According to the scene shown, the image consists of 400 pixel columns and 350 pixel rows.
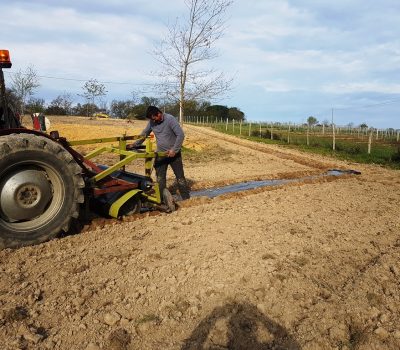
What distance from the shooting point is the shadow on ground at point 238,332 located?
2914 mm

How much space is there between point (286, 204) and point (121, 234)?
3026 mm

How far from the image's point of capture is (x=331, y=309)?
3.39m

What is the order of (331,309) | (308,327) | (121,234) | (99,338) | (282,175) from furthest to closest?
1. (282,175)
2. (121,234)
3. (331,309)
4. (308,327)
5. (99,338)

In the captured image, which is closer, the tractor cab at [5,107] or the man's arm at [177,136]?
the tractor cab at [5,107]

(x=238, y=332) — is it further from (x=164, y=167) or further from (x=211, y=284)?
(x=164, y=167)

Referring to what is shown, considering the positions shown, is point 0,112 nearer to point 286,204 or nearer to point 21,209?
point 21,209

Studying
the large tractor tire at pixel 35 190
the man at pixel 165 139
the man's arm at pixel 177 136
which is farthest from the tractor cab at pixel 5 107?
the man's arm at pixel 177 136

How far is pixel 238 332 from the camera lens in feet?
10.0

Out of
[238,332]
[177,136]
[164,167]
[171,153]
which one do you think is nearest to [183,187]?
[164,167]

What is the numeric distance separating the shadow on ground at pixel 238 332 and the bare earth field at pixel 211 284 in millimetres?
10

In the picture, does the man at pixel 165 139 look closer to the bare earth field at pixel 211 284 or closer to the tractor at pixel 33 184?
the bare earth field at pixel 211 284

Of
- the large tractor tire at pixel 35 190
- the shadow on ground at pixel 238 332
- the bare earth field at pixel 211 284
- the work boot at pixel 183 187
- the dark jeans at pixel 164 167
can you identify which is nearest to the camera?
the shadow on ground at pixel 238 332

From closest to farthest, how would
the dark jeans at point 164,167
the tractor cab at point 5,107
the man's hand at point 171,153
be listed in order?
the tractor cab at point 5,107
the man's hand at point 171,153
the dark jeans at point 164,167

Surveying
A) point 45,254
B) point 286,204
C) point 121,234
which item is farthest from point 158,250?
point 286,204
